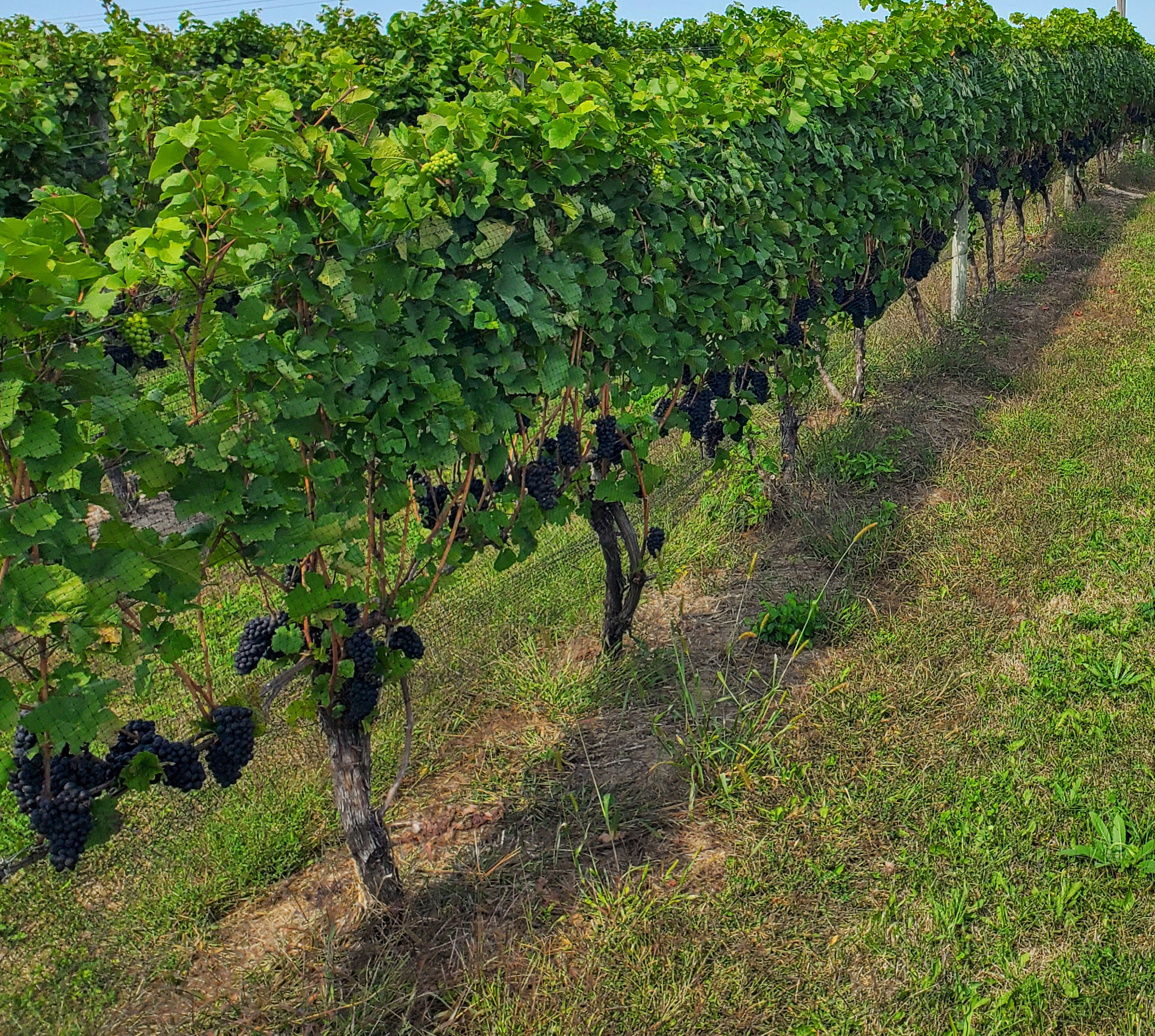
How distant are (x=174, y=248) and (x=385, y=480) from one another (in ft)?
3.41

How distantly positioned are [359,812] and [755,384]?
2852 mm

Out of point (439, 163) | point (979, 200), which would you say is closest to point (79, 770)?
point (439, 163)

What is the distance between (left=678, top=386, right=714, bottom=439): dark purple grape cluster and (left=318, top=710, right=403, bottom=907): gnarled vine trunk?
2.21 m

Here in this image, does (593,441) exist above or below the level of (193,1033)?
above

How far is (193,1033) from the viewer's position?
269 centimetres

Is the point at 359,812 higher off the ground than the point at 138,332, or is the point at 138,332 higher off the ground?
the point at 138,332

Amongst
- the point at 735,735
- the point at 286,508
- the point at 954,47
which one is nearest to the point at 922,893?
the point at 735,735

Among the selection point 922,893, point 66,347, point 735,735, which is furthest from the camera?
point 735,735

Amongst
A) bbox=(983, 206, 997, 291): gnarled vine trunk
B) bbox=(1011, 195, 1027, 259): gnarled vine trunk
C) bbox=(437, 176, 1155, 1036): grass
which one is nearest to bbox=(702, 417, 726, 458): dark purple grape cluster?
bbox=(437, 176, 1155, 1036): grass

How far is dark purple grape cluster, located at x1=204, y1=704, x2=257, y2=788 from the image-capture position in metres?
2.62

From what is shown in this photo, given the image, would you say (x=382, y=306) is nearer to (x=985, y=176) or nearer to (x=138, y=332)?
(x=138, y=332)

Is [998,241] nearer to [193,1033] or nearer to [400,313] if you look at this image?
[400,313]

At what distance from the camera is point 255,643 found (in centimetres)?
283

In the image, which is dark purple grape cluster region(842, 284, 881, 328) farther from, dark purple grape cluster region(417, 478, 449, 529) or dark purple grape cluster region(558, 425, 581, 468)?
dark purple grape cluster region(417, 478, 449, 529)
